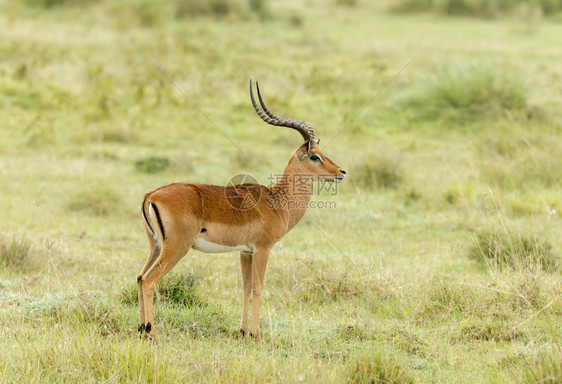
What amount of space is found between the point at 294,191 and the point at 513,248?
8.90ft

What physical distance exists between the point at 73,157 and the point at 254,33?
1180cm

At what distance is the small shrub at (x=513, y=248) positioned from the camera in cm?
648

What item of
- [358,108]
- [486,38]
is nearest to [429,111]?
[358,108]

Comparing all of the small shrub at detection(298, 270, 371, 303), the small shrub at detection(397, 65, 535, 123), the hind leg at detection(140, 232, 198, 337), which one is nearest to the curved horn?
the hind leg at detection(140, 232, 198, 337)

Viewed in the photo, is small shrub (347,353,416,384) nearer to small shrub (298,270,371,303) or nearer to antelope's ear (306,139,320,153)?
small shrub (298,270,371,303)

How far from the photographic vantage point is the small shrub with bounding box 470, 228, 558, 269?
255 inches

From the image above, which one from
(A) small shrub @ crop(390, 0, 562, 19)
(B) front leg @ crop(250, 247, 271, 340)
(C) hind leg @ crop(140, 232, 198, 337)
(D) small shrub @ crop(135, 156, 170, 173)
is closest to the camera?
(C) hind leg @ crop(140, 232, 198, 337)

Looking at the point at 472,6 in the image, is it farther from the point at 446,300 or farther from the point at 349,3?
the point at 446,300

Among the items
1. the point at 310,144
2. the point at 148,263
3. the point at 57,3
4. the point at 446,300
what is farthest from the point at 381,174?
the point at 57,3

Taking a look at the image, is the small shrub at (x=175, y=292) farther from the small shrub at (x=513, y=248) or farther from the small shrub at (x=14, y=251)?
the small shrub at (x=513, y=248)

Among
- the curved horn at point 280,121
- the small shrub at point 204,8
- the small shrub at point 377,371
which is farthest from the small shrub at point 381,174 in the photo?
the small shrub at point 204,8

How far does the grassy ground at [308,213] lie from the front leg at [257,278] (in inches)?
8.1

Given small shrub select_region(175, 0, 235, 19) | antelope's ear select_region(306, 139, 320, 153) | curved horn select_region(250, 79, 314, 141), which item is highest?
small shrub select_region(175, 0, 235, 19)

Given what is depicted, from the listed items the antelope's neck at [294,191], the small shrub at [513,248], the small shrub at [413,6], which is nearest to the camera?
the antelope's neck at [294,191]
